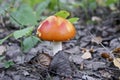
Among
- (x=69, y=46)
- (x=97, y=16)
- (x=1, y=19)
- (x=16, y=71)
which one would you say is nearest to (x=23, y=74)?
(x=16, y=71)

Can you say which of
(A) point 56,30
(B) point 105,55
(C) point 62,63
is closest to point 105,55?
(B) point 105,55

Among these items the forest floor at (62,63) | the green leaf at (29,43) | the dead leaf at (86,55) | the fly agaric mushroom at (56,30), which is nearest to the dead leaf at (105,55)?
the forest floor at (62,63)

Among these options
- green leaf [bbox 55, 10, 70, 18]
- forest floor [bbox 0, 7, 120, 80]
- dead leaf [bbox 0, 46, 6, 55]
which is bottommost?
forest floor [bbox 0, 7, 120, 80]

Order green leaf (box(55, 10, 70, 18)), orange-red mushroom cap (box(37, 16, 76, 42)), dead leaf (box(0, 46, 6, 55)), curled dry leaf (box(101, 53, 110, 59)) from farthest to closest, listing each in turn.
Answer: dead leaf (box(0, 46, 6, 55)) < curled dry leaf (box(101, 53, 110, 59)) < green leaf (box(55, 10, 70, 18)) < orange-red mushroom cap (box(37, 16, 76, 42))

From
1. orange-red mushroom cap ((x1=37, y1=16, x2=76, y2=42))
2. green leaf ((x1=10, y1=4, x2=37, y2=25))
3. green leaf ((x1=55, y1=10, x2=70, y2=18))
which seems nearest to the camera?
orange-red mushroom cap ((x1=37, y1=16, x2=76, y2=42))

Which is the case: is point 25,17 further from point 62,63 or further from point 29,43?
point 62,63

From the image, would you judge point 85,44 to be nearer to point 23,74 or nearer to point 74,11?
point 23,74

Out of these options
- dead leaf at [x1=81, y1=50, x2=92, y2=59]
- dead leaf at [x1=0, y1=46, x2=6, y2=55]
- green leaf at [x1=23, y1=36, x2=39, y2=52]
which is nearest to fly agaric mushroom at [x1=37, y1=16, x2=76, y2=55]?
green leaf at [x1=23, y1=36, x2=39, y2=52]

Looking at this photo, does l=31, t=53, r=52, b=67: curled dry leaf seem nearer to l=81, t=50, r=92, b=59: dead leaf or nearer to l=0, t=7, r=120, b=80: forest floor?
l=0, t=7, r=120, b=80: forest floor
